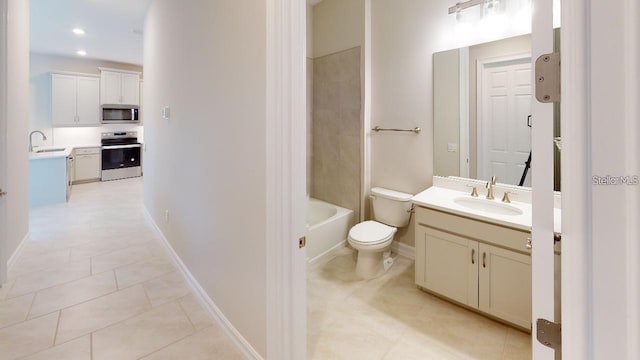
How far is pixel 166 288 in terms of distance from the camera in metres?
2.67

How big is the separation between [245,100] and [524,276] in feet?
6.35

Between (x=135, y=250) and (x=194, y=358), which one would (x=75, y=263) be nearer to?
(x=135, y=250)

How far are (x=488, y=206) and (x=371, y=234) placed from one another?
956 millimetres

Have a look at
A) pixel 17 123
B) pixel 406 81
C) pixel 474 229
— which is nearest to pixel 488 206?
pixel 474 229

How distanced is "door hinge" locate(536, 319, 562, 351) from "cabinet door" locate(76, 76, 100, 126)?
8.76 meters

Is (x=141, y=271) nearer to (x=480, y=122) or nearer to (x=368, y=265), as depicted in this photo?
(x=368, y=265)

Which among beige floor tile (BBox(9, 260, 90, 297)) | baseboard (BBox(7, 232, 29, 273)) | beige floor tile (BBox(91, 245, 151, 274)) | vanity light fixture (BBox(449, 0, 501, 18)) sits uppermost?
vanity light fixture (BBox(449, 0, 501, 18))

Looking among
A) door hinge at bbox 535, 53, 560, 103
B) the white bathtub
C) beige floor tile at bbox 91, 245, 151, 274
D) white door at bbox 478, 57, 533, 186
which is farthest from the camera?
the white bathtub

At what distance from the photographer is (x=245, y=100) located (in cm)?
175

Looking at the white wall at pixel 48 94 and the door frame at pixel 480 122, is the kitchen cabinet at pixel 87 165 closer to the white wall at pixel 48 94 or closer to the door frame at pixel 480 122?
the white wall at pixel 48 94

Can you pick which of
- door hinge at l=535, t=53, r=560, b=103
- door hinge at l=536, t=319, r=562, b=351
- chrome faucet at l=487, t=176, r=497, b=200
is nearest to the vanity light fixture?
chrome faucet at l=487, t=176, r=497, b=200

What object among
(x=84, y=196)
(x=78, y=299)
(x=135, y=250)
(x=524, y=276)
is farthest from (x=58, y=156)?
(x=524, y=276)

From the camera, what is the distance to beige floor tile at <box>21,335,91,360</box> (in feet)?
6.03

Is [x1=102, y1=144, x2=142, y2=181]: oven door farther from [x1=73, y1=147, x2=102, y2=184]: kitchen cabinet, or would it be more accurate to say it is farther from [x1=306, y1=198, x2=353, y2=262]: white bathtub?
[x1=306, y1=198, x2=353, y2=262]: white bathtub
